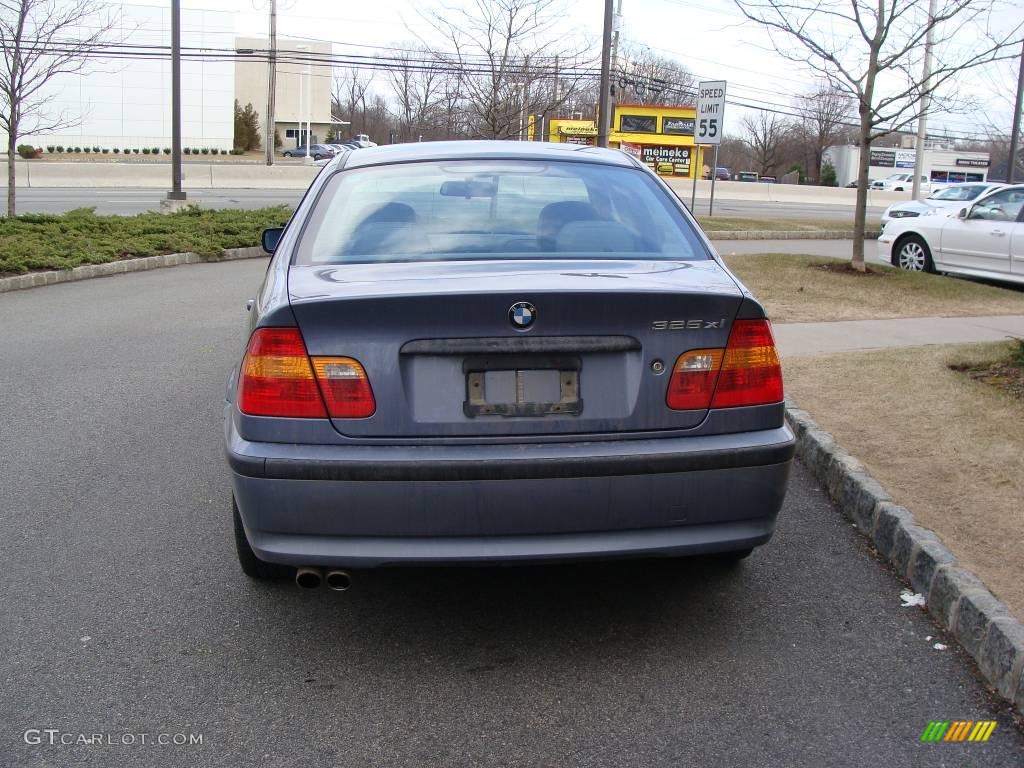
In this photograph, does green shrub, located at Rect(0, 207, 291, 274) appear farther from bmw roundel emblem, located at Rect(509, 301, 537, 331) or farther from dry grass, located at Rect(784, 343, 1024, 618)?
bmw roundel emblem, located at Rect(509, 301, 537, 331)

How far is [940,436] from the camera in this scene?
222 inches

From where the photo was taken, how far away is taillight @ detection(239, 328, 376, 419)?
3.14 meters

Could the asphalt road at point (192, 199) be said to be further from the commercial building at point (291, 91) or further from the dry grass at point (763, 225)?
the commercial building at point (291, 91)

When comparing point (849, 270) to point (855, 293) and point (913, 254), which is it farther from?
point (913, 254)

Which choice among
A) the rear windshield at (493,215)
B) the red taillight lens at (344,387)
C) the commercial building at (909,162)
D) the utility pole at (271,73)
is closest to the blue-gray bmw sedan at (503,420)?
the red taillight lens at (344,387)

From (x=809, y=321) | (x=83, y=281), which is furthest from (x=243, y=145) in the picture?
(x=809, y=321)

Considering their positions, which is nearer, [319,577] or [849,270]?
[319,577]

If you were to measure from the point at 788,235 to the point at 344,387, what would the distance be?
20283 mm

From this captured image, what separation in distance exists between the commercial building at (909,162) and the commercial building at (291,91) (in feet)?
133

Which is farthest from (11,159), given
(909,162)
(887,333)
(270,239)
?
(909,162)

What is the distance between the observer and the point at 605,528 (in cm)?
321

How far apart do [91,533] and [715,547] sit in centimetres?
272

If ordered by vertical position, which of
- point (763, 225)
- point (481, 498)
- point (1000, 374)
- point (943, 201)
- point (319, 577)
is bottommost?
point (319, 577)

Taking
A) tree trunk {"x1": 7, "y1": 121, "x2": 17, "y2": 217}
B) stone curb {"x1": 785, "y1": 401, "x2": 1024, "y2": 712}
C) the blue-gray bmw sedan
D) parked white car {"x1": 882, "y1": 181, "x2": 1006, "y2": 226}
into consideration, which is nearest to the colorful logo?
stone curb {"x1": 785, "y1": 401, "x2": 1024, "y2": 712}
